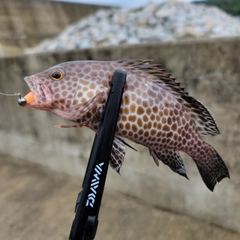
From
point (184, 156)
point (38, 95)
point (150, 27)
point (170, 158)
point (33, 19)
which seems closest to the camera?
point (38, 95)

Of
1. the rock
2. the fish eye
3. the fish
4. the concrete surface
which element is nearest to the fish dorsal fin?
the fish

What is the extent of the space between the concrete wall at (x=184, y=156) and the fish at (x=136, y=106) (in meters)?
0.80

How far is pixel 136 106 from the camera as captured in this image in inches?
22.3

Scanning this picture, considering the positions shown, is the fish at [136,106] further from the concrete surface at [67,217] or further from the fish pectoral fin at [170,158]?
the concrete surface at [67,217]

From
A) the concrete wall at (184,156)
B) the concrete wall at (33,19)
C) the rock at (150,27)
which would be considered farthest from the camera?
the concrete wall at (33,19)

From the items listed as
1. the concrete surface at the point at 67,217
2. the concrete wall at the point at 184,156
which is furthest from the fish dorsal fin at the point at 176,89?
the concrete surface at the point at 67,217

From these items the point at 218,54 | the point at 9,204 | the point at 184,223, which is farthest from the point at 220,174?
the point at 9,204

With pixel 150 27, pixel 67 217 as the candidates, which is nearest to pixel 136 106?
pixel 67 217

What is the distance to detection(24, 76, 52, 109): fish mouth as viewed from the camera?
Answer: 1.73 feet

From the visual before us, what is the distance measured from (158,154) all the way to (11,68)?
1932mm

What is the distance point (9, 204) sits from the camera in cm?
193

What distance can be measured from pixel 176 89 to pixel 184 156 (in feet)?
3.34

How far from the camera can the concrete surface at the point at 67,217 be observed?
5.19ft

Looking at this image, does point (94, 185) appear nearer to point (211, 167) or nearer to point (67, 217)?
point (211, 167)
